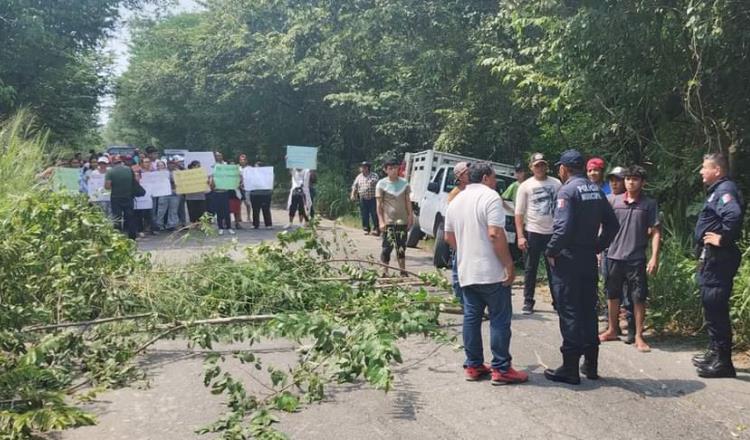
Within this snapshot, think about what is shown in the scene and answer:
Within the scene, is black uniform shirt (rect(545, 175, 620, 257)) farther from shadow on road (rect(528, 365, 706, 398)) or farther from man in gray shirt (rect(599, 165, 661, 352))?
man in gray shirt (rect(599, 165, 661, 352))

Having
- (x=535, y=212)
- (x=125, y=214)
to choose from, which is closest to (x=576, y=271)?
(x=535, y=212)

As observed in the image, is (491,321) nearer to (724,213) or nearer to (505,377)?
(505,377)

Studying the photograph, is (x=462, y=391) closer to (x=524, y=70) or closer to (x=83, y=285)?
(x=83, y=285)

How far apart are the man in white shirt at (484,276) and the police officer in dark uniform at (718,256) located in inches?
61.4

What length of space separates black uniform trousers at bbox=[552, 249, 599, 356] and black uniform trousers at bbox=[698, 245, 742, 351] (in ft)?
2.93

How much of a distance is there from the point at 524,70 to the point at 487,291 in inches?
240

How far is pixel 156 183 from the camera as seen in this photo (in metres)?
15.2

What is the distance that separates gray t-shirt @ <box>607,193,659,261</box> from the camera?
670 cm

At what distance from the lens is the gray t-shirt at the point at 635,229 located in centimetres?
670

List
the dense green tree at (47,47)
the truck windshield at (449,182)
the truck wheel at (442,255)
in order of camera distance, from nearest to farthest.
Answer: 1. the truck wheel at (442,255)
2. the truck windshield at (449,182)
3. the dense green tree at (47,47)

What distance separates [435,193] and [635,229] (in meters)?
6.07

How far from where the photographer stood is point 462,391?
5.45m

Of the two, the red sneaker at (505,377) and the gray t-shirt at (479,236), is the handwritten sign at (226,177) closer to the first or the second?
the gray t-shirt at (479,236)

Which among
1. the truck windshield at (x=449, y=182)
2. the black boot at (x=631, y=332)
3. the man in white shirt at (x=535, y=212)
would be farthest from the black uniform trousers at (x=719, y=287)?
the truck windshield at (x=449, y=182)
